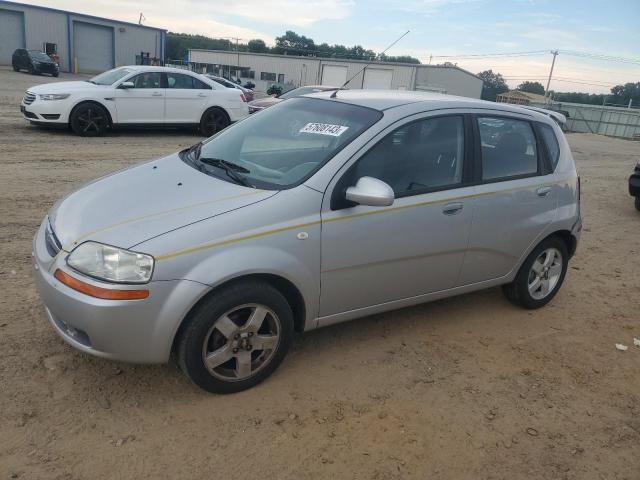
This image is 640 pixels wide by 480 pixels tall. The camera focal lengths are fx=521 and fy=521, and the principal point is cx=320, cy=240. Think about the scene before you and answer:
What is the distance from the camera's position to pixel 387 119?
11.3ft

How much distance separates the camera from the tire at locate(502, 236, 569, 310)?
4.45 metres

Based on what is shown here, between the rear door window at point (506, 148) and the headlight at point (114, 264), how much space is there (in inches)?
99.0

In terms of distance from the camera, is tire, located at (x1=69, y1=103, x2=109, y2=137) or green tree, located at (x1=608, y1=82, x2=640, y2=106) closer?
tire, located at (x1=69, y1=103, x2=109, y2=137)

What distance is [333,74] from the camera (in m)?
46.5

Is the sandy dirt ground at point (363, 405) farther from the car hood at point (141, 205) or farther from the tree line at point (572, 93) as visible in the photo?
the tree line at point (572, 93)

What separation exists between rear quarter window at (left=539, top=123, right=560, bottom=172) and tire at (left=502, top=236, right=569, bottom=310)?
0.66 m

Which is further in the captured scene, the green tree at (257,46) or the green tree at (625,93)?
the green tree at (257,46)

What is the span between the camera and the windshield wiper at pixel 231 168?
128 inches

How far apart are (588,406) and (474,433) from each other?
92 centimetres

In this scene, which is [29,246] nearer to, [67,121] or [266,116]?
[266,116]

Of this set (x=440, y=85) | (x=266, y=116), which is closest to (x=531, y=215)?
(x=266, y=116)

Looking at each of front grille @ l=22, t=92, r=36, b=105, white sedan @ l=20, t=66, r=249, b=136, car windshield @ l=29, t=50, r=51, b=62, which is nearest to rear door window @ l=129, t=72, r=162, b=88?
white sedan @ l=20, t=66, r=249, b=136

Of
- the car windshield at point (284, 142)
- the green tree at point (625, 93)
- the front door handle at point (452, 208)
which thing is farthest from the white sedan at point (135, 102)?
the green tree at point (625, 93)

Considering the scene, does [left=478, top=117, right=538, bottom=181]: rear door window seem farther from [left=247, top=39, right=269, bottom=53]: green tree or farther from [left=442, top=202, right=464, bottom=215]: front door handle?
[left=247, top=39, right=269, bottom=53]: green tree
